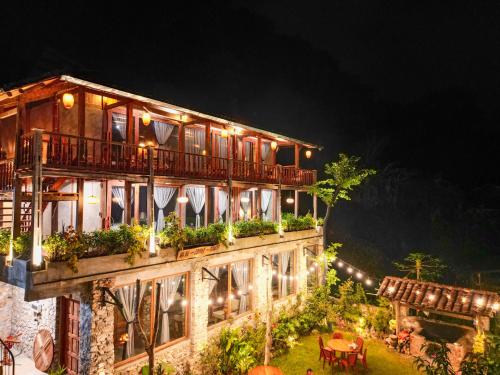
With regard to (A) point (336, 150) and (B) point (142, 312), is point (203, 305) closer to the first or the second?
(B) point (142, 312)

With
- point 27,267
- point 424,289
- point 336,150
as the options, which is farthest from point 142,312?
point 336,150

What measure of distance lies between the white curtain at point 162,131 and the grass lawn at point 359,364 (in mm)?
12329

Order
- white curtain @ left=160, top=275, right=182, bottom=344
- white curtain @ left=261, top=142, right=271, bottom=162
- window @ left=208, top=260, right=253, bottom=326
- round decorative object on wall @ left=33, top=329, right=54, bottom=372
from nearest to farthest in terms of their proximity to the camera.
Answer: round decorative object on wall @ left=33, top=329, right=54, bottom=372
white curtain @ left=160, top=275, right=182, bottom=344
window @ left=208, top=260, right=253, bottom=326
white curtain @ left=261, top=142, right=271, bottom=162

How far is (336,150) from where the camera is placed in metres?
54.3

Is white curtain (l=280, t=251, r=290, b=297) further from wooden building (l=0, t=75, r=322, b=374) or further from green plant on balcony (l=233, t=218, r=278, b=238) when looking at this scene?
Answer: green plant on balcony (l=233, t=218, r=278, b=238)

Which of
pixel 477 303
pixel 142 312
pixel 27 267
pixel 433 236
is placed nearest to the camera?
pixel 27 267

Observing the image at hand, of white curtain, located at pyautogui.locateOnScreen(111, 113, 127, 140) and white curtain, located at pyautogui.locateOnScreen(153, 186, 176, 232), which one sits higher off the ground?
white curtain, located at pyautogui.locateOnScreen(111, 113, 127, 140)

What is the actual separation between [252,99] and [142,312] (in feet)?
154

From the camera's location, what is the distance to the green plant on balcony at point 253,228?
16894 mm

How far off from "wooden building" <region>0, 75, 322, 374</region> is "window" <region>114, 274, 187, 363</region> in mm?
50

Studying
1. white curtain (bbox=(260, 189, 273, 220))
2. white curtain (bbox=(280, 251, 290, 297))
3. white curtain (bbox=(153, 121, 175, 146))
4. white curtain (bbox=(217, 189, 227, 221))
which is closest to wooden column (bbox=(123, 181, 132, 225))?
white curtain (bbox=(153, 121, 175, 146))

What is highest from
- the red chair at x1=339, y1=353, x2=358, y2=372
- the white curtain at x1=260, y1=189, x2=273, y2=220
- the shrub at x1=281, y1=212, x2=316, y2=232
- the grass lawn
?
the white curtain at x1=260, y1=189, x2=273, y2=220

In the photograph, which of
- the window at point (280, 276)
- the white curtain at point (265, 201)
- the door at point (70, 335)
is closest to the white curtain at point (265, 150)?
the white curtain at point (265, 201)

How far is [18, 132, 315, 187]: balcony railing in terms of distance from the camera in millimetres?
10750
